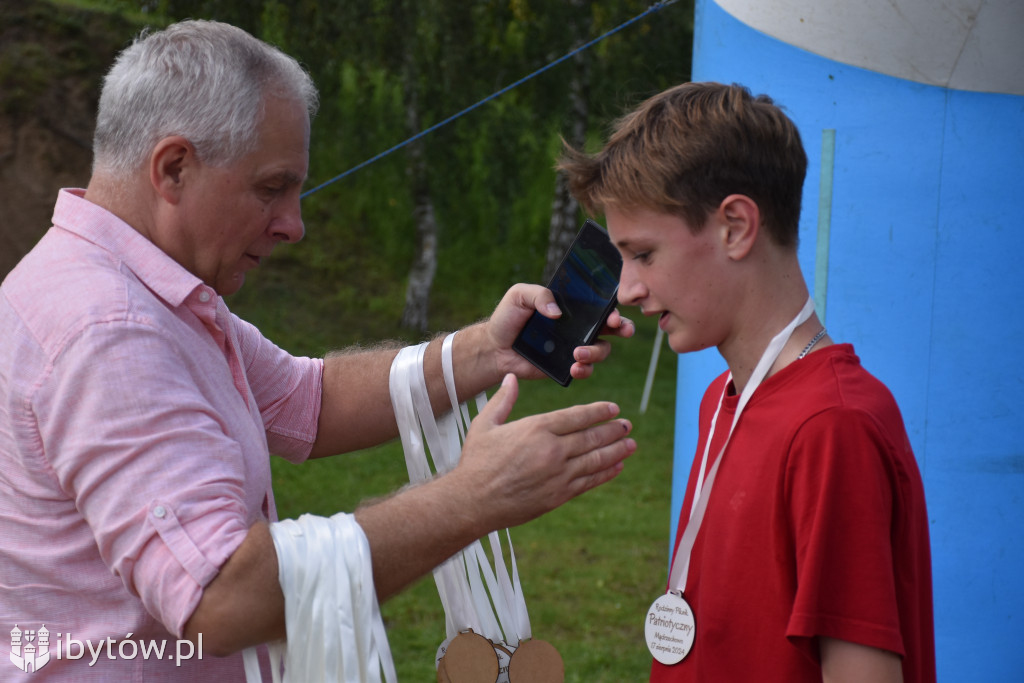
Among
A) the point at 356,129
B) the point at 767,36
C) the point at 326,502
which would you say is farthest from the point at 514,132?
the point at 767,36

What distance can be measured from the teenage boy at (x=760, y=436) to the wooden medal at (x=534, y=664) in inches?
13.7

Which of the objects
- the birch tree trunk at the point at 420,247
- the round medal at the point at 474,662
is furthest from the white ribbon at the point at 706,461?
the birch tree trunk at the point at 420,247

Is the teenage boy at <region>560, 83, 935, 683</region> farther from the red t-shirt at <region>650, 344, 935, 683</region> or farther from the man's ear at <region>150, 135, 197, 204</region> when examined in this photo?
the man's ear at <region>150, 135, 197, 204</region>

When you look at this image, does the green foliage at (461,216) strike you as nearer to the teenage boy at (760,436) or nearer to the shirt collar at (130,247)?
the teenage boy at (760,436)

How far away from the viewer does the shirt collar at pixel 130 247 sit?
1723 mm

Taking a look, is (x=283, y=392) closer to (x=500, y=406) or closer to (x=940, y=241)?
(x=500, y=406)

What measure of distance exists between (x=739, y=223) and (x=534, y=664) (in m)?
1.06

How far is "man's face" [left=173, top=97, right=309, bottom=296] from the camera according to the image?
1.77 meters

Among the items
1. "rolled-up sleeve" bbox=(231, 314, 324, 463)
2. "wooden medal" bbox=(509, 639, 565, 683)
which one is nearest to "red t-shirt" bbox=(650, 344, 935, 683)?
"wooden medal" bbox=(509, 639, 565, 683)

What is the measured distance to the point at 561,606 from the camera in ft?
17.8

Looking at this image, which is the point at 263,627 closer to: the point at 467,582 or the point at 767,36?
the point at 467,582

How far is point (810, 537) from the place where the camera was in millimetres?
1517

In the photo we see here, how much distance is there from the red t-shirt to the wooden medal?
0.41m
